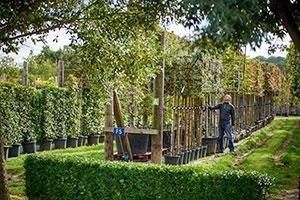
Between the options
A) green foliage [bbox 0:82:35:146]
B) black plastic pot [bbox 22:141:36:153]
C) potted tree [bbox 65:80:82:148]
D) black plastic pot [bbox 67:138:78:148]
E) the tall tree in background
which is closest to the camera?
the tall tree in background

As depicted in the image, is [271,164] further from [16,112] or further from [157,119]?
[16,112]

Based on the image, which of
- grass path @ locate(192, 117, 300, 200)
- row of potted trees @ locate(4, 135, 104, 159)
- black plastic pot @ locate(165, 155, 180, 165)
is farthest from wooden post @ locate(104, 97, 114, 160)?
row of potted trees @ locate(4, 135, 104, 159)

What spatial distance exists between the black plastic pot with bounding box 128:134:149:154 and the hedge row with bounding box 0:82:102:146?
4.01 metres

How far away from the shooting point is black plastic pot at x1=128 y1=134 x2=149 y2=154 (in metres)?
11.6

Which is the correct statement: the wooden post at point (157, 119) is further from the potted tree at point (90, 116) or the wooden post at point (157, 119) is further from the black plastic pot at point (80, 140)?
the black plastic pot at point (80, 140)

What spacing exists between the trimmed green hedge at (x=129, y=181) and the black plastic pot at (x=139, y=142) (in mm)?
3877

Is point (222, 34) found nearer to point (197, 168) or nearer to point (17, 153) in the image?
point (197, 168)

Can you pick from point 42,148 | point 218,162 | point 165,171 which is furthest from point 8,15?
point 42,148

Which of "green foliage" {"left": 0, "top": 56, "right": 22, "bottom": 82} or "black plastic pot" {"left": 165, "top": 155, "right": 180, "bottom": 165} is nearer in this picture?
"black plastic pot" {"left": 165, "top": 155, "right": 180, "bottom": 165}

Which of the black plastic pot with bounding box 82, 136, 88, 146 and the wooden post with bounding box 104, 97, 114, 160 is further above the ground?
the wooden post with bounding box 104, 97, 114, 160

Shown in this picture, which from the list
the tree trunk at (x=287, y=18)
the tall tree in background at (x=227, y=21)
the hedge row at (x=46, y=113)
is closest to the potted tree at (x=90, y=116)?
the hedge row at (x=46, y=113)

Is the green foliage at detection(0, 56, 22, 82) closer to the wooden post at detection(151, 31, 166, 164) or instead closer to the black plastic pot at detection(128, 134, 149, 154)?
the black plastic pot at detection(128, 134, 149, 154)

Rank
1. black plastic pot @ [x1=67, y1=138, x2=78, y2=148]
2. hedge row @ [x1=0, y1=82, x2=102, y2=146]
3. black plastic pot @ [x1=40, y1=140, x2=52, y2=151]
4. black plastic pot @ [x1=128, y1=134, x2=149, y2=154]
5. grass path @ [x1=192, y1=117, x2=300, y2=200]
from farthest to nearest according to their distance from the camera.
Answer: black plastic pot @ [x1=67, y1=138, x2=78, y2=148] → black plastic pot @ [x1=40, y1=140, x2=52, y2=151] → hedge row @ [x1=0, y1=82, x2=102, y2=146] → black plastic pot @ [x1=128, y1=134, x2=149, y2=154] → grass path @ [x1=192, y1=117, x2=300, y2=200]

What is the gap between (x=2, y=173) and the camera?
7.29m
